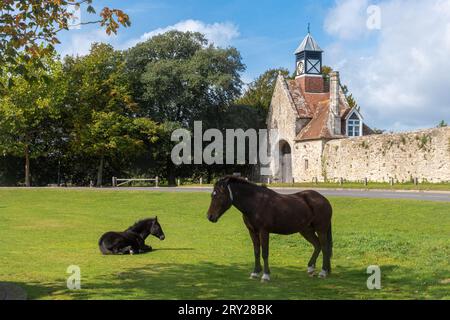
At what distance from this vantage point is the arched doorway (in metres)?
63.9

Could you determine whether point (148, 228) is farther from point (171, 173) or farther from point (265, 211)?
point (171, 173)

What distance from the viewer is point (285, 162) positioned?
64.7m

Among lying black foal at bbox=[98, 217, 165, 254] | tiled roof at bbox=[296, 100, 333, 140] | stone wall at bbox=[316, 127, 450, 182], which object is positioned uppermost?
tiled roof at bbox=[296, 100, 333, 140]

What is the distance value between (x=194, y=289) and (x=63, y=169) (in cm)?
5429

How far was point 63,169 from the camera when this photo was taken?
61.2 meters

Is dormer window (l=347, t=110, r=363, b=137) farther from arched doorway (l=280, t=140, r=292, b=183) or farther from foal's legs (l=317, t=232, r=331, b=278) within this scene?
foal's legs (l=317, t=232, r=331, b=278)

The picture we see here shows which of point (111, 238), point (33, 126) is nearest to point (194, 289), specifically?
point (111, 238)

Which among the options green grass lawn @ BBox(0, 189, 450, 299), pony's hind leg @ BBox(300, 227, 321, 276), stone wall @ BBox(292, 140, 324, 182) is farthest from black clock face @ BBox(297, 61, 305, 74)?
pony's hind leg @ BBox(300, 227, 321, 276)

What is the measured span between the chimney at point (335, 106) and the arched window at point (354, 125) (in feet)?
6.03

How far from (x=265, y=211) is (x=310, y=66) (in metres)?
57.9

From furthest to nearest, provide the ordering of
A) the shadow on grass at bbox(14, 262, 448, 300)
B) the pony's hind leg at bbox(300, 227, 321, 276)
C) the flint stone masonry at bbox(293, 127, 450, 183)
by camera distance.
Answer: the flint stone masonry at bbox(293, 127, 450, 183) < the pony's hind leg at bbox(300, 227, 321, 276) < the shadow on grass at bbox(14, 262, 448, 300)

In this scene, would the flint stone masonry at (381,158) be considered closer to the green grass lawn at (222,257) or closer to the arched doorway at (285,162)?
the arched doorway at (285,162)

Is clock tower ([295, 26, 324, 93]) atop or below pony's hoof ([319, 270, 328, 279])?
atop

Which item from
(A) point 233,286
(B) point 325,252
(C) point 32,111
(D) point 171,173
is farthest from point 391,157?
(A) point 233,286
